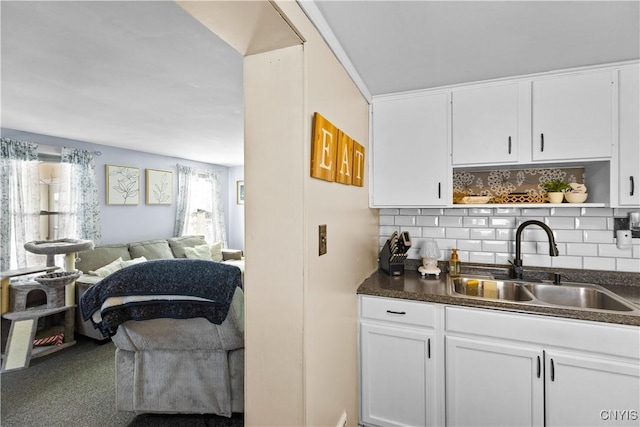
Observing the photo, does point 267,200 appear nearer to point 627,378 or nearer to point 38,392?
point 627,378

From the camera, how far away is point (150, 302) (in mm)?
1804

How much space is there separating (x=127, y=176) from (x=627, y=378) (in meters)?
5.44

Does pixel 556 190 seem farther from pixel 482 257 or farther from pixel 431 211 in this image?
pixel 431 211

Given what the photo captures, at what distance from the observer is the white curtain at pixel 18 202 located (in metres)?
Answer: 3.36

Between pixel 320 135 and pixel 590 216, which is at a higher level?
pixel 320 135

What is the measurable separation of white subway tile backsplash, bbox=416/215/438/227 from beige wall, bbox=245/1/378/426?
132 centimetres

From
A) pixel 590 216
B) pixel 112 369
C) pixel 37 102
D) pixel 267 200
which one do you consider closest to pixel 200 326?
pixel 267 200

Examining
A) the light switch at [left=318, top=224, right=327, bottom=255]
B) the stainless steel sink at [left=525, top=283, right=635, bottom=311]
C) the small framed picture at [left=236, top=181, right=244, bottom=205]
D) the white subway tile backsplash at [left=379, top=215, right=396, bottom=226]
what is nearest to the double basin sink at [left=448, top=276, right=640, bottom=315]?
the stainless steel sink at [left=525, top=283, right=635, bottom=311]

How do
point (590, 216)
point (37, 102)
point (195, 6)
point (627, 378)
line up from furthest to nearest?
1. point (37, 102)
2. point (590, 216)
3. point (627, 378)
4. point (195, 6)

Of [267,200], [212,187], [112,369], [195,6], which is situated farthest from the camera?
[212,187]

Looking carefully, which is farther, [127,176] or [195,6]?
[127,176]

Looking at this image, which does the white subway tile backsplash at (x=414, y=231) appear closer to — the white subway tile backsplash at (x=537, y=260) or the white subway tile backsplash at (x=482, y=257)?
the white subway tile backsplash at (x=482, y=257)

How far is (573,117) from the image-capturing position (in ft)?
6.11

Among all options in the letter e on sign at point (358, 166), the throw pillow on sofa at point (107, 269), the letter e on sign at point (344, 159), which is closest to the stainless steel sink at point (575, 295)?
the letter e on sign at point (358, 166)
